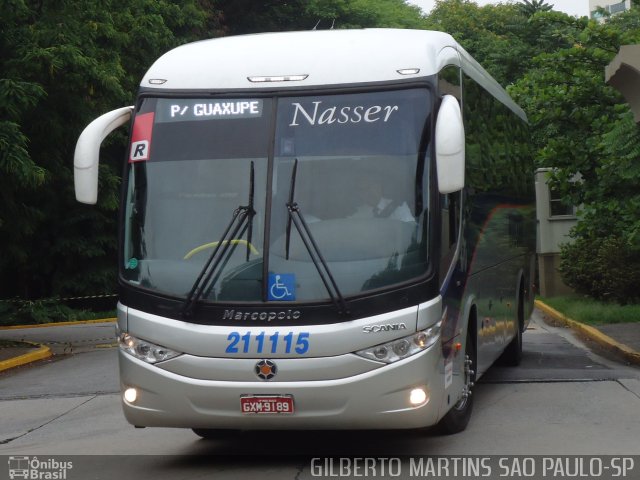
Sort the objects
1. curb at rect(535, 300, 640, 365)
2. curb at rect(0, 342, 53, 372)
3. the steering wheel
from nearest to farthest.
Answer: the steering wheel < curb at rect(535, 300, 640, 365) < curb at rect(0, 342, 53, 372)

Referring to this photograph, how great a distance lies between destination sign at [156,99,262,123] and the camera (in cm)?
838

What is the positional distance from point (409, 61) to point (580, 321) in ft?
46.3

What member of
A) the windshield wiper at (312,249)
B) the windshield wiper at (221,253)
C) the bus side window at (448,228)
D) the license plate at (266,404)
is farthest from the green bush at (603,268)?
the license plate at (266,404)

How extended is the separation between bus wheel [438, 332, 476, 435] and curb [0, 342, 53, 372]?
9925 mm

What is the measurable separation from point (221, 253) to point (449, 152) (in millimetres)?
1769

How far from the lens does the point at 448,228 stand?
860 cm

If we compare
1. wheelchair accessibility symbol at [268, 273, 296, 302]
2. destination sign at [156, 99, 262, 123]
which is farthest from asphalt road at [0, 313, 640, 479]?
destination sign at [156, 99, 262, 123]

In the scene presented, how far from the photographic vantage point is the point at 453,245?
8.85 m

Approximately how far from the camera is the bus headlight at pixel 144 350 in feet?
26.2

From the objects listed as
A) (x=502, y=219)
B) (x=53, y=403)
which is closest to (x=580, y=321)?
(x=502, y=219)

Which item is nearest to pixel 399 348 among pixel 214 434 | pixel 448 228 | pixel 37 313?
pixel 448 228

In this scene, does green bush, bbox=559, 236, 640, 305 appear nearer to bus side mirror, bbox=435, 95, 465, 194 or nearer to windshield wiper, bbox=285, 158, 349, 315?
bus side mirror, bbox=435, 95, 465, 194

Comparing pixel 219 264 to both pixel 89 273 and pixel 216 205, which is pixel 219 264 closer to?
pixel 216 205

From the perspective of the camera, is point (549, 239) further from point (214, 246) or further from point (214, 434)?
point (214, 246)
